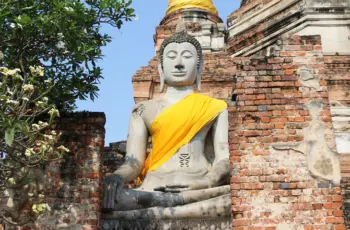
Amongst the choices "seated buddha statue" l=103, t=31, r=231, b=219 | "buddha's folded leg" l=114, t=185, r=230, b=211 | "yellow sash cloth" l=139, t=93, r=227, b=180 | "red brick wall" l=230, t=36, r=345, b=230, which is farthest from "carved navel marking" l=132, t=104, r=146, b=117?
"red brick wall" l=230, t=36, r=345, b=230

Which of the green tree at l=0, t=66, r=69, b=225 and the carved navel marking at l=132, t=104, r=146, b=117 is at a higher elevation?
the carved navel marking at l=132, t=104, r=146, b=117

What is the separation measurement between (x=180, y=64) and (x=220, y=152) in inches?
52.7

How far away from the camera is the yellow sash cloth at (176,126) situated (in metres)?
6.46

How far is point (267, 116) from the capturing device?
4.87m

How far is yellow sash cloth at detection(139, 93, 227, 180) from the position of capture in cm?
646

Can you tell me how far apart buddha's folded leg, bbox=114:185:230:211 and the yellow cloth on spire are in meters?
8.75

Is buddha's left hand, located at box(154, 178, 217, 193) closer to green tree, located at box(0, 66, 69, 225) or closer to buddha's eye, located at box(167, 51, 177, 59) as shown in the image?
green tree, located at box(0, 66, 69, 225)

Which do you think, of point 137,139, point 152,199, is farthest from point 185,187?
point 137,139

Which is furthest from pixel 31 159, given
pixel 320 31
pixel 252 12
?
pixel 252 12

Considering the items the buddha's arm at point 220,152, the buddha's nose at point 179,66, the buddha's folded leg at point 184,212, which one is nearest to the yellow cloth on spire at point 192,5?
the buddha's nose at point 179,66

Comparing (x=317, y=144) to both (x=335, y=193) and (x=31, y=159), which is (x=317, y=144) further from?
(x=31, y=159)

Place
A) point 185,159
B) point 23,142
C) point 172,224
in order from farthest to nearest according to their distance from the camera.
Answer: point 185,159, point 172,224, point 23,142

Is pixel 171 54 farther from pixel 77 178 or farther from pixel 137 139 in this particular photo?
pixel 77 178

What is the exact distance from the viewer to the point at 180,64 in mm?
7199
